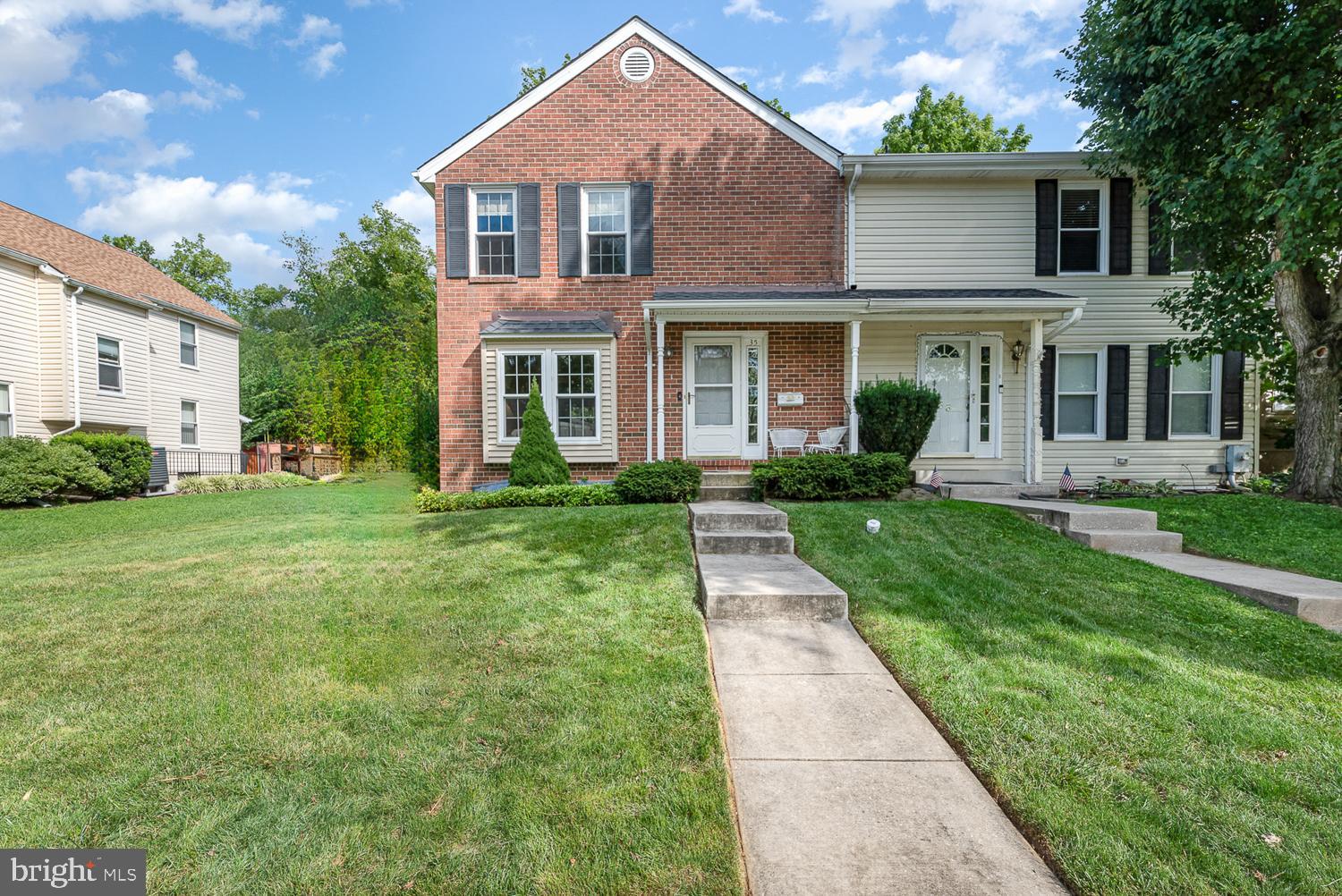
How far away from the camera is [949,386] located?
404 inches

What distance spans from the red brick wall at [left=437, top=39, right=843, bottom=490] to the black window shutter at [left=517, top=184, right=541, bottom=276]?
11 centimetres

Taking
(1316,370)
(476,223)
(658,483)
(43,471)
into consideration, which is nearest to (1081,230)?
(1316,370)

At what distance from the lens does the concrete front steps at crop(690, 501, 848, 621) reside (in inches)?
156

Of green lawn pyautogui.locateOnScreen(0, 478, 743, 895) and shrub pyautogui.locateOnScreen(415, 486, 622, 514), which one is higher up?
shrub pyautogui.locateOnScreen(415, 486, 622, 514)

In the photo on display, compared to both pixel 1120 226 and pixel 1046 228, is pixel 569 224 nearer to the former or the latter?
pixel 1046 228

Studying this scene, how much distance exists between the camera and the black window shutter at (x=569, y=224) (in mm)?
10148

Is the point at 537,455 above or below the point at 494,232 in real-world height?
below

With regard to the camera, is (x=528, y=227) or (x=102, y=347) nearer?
(x=528, y=227)

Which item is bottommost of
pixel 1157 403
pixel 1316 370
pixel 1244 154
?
pixel 1157 403

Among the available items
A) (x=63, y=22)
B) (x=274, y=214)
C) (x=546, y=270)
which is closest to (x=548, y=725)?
(x=546, y=270)

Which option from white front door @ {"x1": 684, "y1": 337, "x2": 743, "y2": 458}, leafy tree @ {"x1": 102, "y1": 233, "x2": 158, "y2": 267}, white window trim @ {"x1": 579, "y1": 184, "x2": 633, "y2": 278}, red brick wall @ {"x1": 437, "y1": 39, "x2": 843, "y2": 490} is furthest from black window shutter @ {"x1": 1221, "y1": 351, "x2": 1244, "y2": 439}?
leafy tree @ {"x1": 102, "y1": 233, "x2": 158, "y2": 267}

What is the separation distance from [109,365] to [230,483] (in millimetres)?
4164

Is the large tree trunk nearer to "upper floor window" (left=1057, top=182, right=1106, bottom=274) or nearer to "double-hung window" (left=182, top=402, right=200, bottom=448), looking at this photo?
"upper floor window" (left=1057, top=182, right=1106, bottom=274)

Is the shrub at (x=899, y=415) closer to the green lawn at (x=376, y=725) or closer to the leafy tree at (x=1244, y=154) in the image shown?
the leafy tree at (x=1244, y=154)
